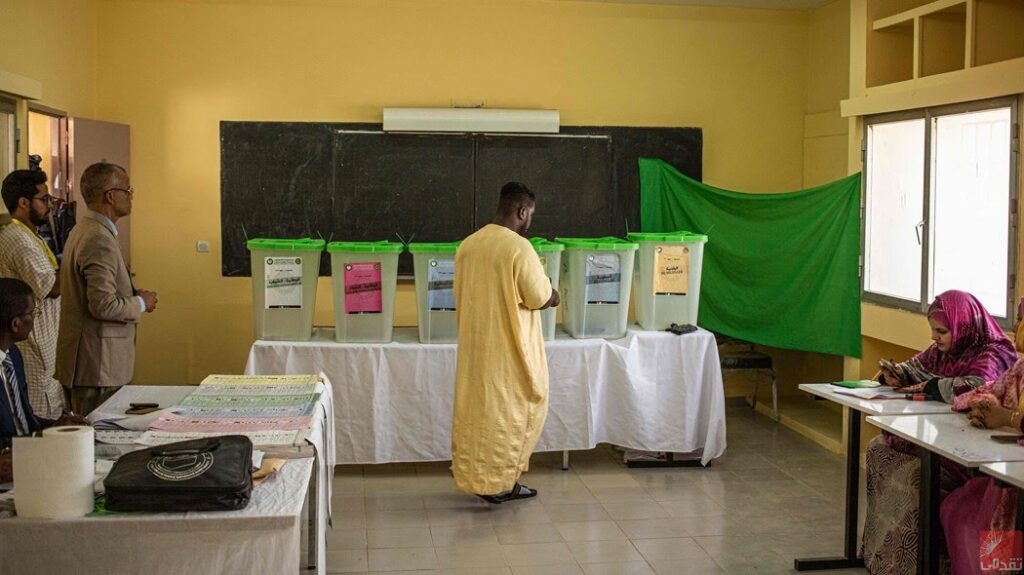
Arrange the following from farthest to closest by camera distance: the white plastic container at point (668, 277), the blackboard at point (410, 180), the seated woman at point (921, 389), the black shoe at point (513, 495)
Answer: the blackboard at point (410, 180) → the white plastic container at point (668, 277) → the black shoe at point (513, 495) → the seated woman at point (921, 389)

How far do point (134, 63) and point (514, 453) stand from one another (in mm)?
3963

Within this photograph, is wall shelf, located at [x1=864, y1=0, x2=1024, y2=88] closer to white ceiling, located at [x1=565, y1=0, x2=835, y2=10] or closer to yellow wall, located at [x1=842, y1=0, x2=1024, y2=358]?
yellow wall, located at [x1=842, y1=0, x2=1024, y2=358]

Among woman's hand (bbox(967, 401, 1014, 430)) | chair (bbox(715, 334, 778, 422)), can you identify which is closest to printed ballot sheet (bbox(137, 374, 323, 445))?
woman's hand (bbox(967, 401, 1014, 430))

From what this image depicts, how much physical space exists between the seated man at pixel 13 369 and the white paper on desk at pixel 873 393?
112 inches

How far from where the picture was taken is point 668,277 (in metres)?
6.08

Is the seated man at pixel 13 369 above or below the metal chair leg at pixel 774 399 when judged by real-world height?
above

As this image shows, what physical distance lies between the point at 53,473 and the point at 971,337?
3.34m

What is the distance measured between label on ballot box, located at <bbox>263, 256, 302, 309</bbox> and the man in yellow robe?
0.94 metres

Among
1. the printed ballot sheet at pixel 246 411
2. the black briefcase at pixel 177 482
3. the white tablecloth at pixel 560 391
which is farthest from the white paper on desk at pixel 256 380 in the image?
the white tablecloth at pixel 560 391

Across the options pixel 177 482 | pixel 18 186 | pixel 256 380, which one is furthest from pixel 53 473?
pixel 18 186

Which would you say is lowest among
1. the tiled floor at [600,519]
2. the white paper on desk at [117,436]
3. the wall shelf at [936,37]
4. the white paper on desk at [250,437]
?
the tiled floor at [600,519]

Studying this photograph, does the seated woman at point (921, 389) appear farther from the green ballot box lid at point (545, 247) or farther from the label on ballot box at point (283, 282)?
the label on ballot box at point (283, 282)

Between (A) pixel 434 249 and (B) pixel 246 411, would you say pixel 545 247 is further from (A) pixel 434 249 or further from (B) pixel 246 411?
(B) pixel 246 411

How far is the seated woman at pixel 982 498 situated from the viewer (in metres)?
3.62
